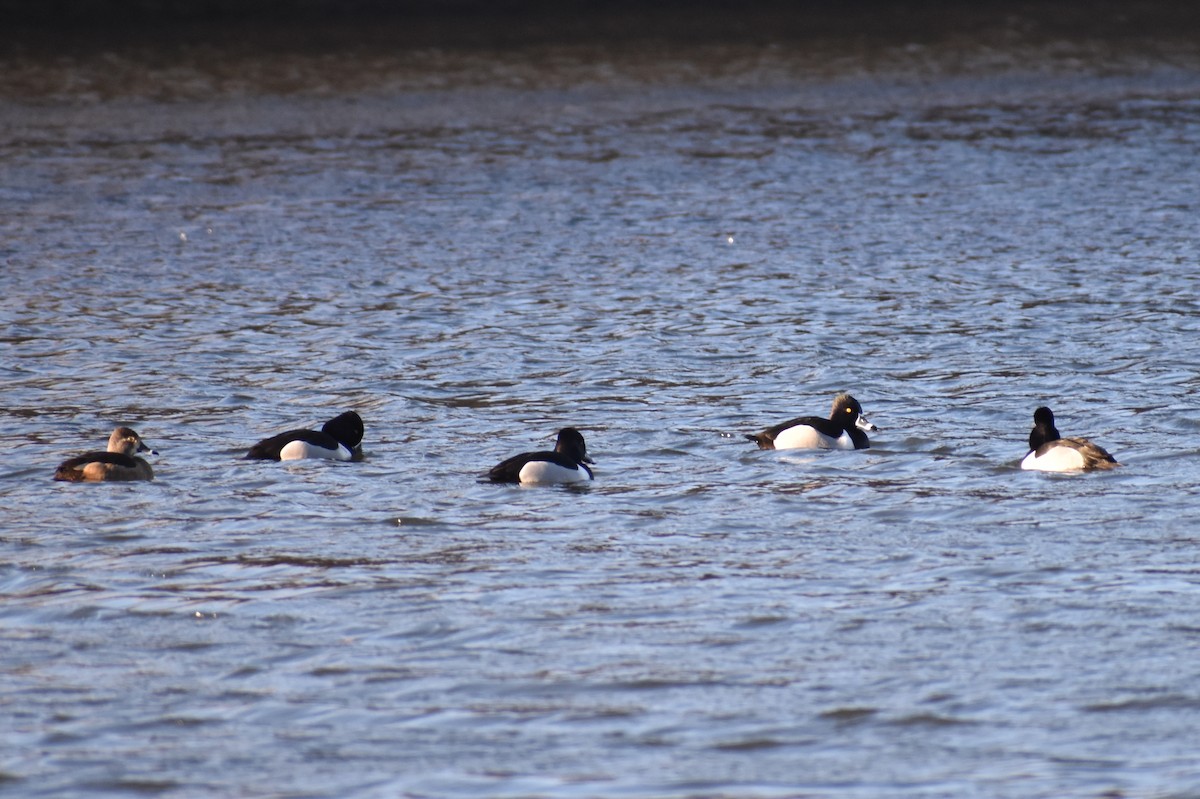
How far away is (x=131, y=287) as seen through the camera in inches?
858

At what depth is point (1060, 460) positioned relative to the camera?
41.6ft

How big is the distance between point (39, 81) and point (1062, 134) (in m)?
19.3

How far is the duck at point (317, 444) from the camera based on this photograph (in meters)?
13.6

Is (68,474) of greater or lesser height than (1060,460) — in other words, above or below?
above

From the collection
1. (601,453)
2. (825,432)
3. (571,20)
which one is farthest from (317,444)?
(571,20)

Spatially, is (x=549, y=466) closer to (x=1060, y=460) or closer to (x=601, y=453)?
(x=601, y=453)

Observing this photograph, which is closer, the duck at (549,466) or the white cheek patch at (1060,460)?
the white cheek patch at (1060,460)

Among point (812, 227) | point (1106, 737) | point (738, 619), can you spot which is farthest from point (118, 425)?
point (812, 227)

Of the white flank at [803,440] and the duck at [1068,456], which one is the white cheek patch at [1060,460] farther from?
the white flank at [803,440]

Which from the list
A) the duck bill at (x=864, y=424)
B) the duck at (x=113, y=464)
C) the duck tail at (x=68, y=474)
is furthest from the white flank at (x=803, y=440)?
the duck tail at (x=68, y=474)

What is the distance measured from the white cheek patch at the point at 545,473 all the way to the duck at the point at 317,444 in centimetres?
165

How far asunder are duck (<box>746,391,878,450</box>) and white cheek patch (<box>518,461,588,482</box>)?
180 centimetres

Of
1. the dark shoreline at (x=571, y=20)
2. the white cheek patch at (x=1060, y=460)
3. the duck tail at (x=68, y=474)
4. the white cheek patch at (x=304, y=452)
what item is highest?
the dark shoreline at (x=571, y=20)

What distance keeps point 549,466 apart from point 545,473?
0.07m
